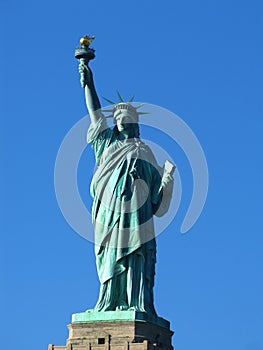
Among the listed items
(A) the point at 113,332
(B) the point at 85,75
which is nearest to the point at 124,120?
(B) the point at 85,75

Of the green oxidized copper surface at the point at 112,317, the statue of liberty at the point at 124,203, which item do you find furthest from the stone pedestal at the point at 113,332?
the statue of liberty at the point at 124,203

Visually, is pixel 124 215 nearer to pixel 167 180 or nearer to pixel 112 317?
pixel 167 180

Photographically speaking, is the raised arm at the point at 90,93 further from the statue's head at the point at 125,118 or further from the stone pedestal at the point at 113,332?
the stone pedestal at the point at 113,332

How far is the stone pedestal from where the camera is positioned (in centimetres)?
5069

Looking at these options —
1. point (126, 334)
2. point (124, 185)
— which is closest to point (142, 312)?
point (126, 334)

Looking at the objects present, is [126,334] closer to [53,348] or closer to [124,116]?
[53,348]

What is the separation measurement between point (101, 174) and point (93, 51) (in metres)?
4.59

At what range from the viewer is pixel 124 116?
2125 inches

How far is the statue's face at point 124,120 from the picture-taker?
54.0 metres

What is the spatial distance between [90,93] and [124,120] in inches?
63.3

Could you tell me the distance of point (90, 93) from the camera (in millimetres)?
54406

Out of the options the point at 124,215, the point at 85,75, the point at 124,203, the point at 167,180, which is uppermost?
the point at 85,75

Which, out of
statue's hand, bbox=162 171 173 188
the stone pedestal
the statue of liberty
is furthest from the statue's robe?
the stone pedestal

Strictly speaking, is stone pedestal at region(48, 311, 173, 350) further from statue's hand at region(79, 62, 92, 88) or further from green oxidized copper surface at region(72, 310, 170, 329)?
statue's hand at region(79, 62, 92, 88)
